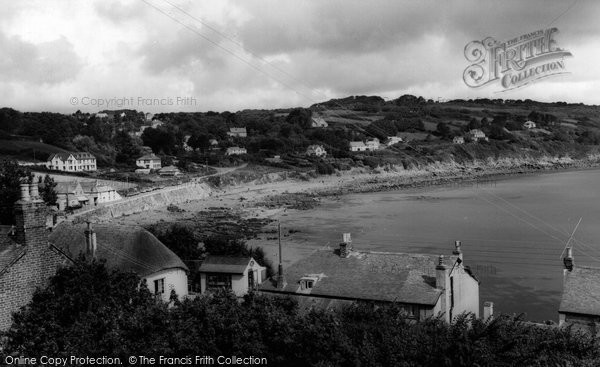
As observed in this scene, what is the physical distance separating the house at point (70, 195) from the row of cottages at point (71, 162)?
112 feet

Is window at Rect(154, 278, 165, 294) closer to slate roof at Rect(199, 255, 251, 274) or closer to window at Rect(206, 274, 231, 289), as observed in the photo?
slate roof at Rect(199, 255, 251, 274)

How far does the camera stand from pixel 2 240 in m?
14.3

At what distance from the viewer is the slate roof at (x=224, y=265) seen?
28188 millimetres

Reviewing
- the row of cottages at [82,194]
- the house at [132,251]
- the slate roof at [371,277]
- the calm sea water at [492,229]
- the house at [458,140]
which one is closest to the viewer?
the slate roof at [371,277]

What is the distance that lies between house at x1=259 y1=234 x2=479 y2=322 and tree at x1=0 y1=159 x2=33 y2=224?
74.2ft

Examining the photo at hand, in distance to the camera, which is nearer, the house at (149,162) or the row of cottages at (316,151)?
the house at (149,162)

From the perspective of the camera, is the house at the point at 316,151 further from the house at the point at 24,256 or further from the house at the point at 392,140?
the house at the point at 24,256

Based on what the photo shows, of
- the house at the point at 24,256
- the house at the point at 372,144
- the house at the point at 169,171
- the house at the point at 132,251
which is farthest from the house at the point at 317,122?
the house at the point at 24,256

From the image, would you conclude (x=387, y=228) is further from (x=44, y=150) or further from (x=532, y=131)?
(x=532, y=131)

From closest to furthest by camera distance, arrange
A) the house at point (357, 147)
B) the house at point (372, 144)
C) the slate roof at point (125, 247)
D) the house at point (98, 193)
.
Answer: the slate roof at point (125, 247) → the house at point (98, 193) → the house at point (357, 147) → the house at point (372, 144)

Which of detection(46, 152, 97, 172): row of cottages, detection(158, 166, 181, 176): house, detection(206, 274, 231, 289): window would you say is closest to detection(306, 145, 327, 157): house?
detection(158, 166, 181, 176): house

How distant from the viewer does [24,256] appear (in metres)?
13.9

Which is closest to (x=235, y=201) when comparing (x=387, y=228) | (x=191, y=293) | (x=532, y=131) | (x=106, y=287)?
(x=387, y=228)

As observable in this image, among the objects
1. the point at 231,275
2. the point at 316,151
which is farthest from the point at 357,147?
the point at 231,275
